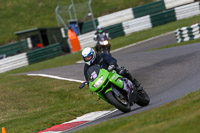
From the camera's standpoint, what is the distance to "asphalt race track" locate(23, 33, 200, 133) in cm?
1113

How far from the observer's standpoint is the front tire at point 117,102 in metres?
9.02

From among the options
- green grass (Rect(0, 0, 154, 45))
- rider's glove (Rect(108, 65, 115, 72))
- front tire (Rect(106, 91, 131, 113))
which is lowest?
front tire (Rect(106, 91, 131, 113))

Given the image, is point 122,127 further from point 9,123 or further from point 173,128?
point 9,123

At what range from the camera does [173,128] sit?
563 cm

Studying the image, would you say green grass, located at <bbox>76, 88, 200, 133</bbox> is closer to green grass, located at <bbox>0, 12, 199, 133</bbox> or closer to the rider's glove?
green grass, located at <bbox>0, 12, 199, 133</bbox>

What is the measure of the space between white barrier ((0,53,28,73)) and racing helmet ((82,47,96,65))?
65.5ft

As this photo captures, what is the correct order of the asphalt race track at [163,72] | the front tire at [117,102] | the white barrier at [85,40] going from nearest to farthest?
the front tire at [117,102], the asphalt race track at [163,72], the white barrier at [85,40]

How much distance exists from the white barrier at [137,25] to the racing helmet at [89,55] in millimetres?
22240

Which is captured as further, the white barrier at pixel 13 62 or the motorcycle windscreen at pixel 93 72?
the white barrier at pixel 13 62

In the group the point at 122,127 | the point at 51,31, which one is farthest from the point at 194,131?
the point at 51,31

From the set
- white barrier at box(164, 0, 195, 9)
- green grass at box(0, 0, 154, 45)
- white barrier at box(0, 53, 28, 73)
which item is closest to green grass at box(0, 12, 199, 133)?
white barrier at box(0, 53, 28, 73)

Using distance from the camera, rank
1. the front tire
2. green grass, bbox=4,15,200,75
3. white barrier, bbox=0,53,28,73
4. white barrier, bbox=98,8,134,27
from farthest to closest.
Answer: white barrier, bbox=98,8,134,27 → white barrier, bbox=0,53,28,73 → green grass, bbox=4,15,200,75 → the front tire

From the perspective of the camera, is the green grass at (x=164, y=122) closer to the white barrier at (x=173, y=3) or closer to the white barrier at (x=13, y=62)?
the white barrier at (x=13, y=62)

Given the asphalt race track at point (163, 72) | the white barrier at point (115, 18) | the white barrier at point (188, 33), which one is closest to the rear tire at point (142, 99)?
the asphalt race track at point (163, 72)
